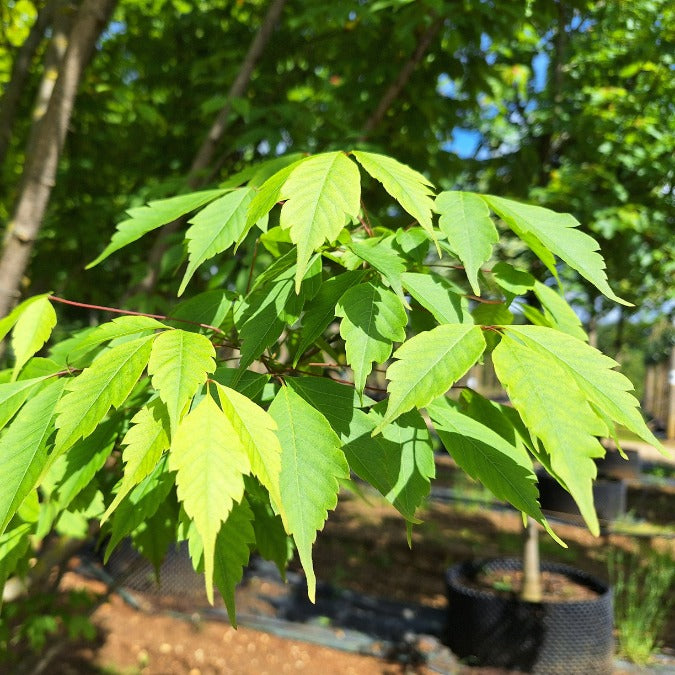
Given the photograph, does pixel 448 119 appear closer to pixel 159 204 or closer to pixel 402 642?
pixel 159 204

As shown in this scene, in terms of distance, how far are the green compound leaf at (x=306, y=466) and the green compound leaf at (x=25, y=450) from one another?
0.83ft

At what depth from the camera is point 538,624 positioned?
341 cm

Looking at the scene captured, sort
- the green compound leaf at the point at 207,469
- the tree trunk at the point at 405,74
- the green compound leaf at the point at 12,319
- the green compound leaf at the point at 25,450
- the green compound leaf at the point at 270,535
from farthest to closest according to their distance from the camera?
the tree trunk at the point at 405,74 < the green compound leaf at the point at 270,535 < the green compound leaf at the point at 12,319 < the green compound leaf at the point at 25,450 < the green compound leaf at the point at 207,469

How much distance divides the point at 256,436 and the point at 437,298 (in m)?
0.31

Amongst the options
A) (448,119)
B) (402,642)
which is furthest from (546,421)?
(402,642)

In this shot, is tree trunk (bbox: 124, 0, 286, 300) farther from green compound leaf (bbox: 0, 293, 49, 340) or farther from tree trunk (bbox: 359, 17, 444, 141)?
green compound leaf (bbox: 0, 293, 49, 340)

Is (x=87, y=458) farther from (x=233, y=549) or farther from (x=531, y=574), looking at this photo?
(x=531, y=574)

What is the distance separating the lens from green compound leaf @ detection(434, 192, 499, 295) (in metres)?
0.74

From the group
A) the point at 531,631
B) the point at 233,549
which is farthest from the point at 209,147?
the point at 531,631

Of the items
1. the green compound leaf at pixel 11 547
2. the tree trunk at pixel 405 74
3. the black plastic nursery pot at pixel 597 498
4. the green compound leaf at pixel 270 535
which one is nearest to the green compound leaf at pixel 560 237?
the green compound leaf at pixel 270 535

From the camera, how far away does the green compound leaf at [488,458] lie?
68 cm

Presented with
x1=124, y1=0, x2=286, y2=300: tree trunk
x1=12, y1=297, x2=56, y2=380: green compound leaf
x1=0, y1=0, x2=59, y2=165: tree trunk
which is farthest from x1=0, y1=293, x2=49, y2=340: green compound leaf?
x1=0, y1=0, x2=59, y2=165: tree trunk

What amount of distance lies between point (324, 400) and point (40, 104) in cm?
148

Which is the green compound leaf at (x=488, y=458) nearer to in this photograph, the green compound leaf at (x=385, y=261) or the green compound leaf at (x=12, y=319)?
the green compound leaf at (x=385, y=261)
